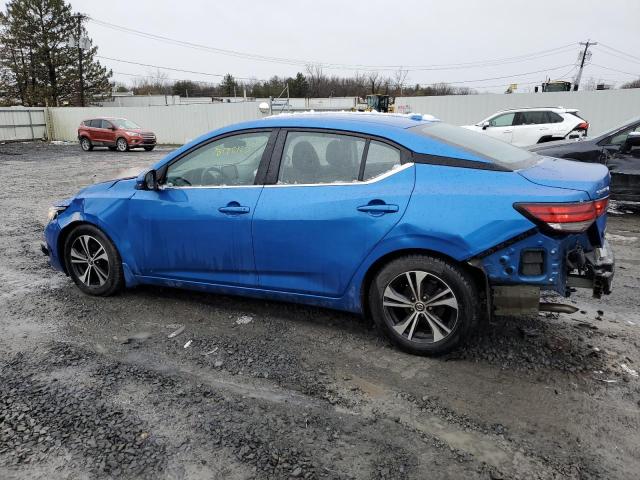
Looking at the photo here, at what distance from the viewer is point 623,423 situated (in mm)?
2652

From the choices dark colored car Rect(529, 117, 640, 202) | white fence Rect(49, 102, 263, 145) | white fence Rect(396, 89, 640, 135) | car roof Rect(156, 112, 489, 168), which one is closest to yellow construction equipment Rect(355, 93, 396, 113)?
white fence Rect(396, 89, 640, 135)

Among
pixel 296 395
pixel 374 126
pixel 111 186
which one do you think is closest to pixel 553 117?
pixel 374 126

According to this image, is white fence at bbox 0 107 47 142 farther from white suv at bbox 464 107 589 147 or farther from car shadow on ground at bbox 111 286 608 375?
car shadow on ground at bbox 111 286 608 375

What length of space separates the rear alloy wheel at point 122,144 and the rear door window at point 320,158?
2309 cm

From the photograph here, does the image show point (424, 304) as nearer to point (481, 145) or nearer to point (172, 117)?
point (481, 145)

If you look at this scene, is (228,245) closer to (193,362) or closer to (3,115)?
(193,362)

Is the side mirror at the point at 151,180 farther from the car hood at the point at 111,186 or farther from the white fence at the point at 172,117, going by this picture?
the white fence at the point at 172,117

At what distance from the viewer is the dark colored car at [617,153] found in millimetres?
7371

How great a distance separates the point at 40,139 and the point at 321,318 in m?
35.4

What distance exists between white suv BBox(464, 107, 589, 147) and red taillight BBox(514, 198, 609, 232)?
12.9 metres

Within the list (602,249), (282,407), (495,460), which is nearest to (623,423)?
(495,460)

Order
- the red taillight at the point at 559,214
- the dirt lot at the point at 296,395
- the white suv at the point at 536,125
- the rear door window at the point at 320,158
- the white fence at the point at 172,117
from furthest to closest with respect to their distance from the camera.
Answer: the white fence at the point at 172,117, the white suv at the point at 536,125, the rear door window at the point at 320,158, the red taillight at the point at 559,214, the dirt lot at the point at 296,395

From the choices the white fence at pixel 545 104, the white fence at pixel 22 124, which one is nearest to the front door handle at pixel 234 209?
the white fence at pixel 545 104

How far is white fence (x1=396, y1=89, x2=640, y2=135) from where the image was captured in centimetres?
2062
